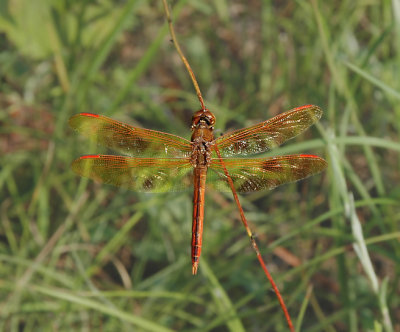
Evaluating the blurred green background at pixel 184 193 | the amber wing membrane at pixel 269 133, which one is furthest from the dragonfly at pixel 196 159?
the blurred green background at pixel 184 193

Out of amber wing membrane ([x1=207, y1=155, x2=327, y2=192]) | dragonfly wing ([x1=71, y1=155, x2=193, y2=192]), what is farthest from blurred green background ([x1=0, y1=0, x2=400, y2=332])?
dragonfly wing ([x1=71, y1=155, x2=193, y2=192])

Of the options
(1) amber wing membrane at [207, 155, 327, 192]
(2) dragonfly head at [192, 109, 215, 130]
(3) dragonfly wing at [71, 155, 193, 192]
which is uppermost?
(2) dragonfly head at [192, 109, 215, 130]

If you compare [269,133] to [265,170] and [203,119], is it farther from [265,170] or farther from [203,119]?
[203,119]

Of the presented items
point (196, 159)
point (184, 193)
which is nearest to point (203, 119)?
point (196, 159)

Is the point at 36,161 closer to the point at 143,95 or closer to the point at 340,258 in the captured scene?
the point at 143,95

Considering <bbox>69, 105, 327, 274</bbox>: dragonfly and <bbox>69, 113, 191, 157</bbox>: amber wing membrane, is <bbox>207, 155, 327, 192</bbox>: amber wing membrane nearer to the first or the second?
<bbox>69, 105, 327, 274</bbox>: dragonfly

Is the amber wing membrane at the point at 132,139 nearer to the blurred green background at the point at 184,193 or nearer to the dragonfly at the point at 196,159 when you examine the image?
the dragonfly at the point at 196,159
